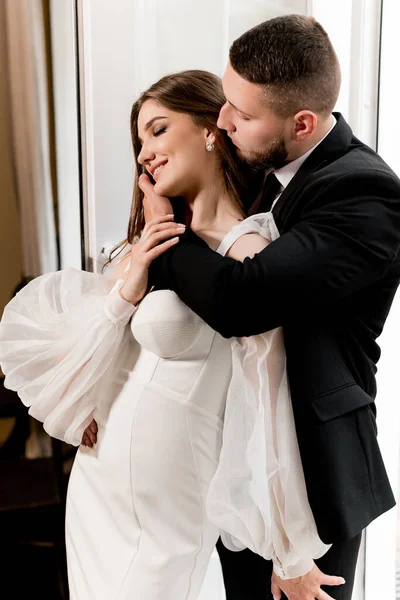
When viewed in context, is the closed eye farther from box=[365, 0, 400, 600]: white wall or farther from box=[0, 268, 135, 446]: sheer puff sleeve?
box=[365, 0, 400, 600]: white wall

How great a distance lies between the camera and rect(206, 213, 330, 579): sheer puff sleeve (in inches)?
49.3

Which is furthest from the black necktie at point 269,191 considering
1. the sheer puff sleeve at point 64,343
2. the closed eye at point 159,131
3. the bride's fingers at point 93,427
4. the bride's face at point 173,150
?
the bride's fingers at point 93,427

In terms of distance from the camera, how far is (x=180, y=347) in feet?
4.22

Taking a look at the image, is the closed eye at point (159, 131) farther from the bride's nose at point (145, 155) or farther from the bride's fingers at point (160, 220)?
the bride's fingers at point (160, 220)

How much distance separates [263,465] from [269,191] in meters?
0.55

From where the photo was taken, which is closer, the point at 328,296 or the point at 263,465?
the point at 328,296

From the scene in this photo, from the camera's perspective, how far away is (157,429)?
1.35 meters

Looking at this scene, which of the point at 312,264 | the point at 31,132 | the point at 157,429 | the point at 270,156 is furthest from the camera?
the point at 31,132

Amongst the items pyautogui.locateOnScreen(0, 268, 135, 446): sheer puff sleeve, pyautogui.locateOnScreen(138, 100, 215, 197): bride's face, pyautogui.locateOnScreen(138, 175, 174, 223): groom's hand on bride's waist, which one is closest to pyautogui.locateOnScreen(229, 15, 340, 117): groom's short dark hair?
pyautogui.locateOnScreen(138, 100, 215, 197): bride's face

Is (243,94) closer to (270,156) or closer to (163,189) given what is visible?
(270,156)

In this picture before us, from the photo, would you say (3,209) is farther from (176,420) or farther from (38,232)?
(176,420)

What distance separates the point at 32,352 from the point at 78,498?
→ 0.35 meters

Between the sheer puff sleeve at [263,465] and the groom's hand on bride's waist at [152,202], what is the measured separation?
0.53 ft

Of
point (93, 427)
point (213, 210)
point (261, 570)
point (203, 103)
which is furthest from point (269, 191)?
point (261, 570)
